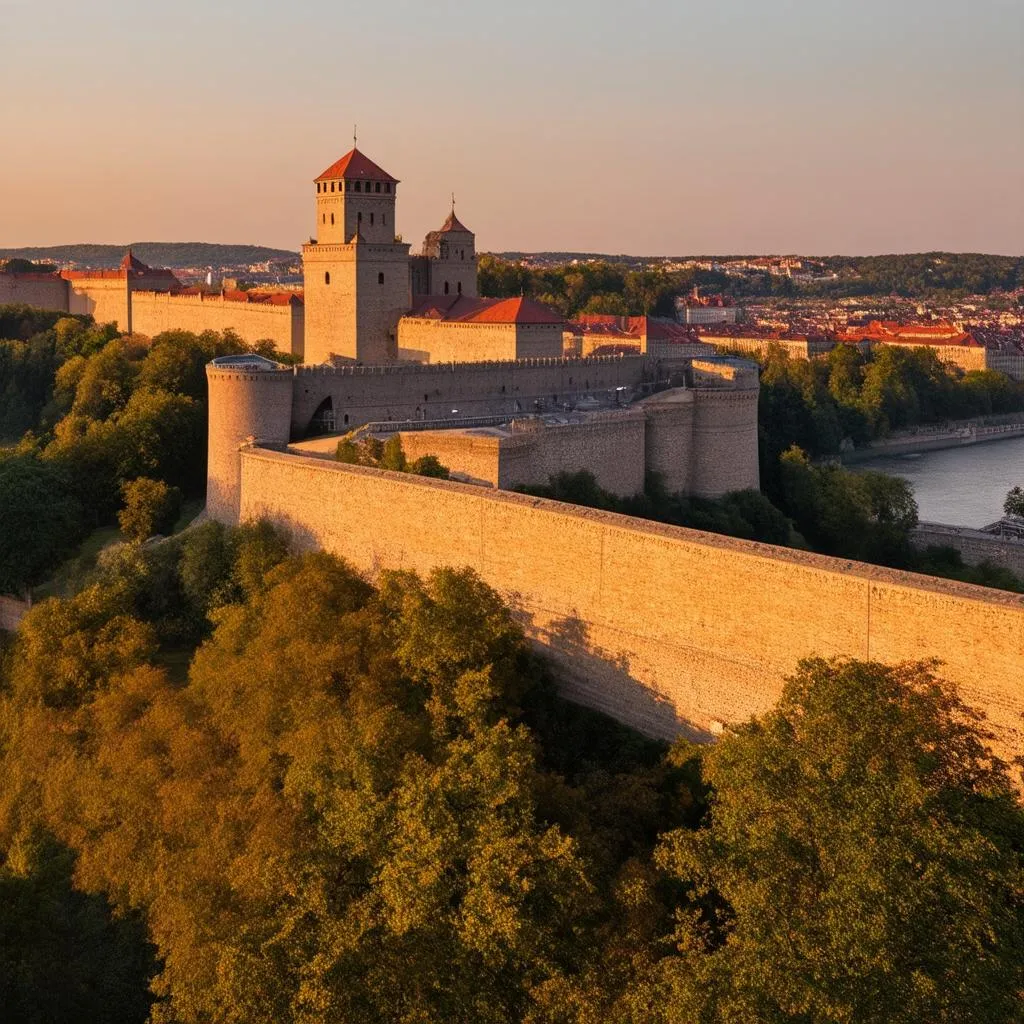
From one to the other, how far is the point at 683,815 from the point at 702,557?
233 centimetres

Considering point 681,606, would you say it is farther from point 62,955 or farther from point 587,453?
point 587,453

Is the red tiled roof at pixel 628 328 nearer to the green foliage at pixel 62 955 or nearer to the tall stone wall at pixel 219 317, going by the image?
the tall stone wall at pixel 219 317

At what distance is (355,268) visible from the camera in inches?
1186

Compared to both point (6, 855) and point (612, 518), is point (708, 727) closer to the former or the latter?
point (612, 518)

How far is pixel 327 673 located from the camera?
14664 millimetres

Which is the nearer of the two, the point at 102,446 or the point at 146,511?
the point at 146,511

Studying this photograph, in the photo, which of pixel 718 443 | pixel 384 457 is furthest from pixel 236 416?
pixel 718 443

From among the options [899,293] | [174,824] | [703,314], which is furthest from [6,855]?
[899,293]

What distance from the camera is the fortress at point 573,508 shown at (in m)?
12.0

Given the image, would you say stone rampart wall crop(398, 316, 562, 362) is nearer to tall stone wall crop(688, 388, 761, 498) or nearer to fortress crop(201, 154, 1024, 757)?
fortress crop(201, 154, 1024, 757)

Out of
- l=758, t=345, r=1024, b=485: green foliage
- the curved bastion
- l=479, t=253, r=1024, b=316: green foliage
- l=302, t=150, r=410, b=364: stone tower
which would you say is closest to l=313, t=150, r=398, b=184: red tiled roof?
l=302, t=150, r=410, b=364: stone tower

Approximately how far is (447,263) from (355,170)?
15.2 ft

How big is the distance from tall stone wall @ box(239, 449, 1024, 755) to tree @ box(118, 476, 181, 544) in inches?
247

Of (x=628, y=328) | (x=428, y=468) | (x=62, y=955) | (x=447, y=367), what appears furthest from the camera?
(x=628, y=328)
